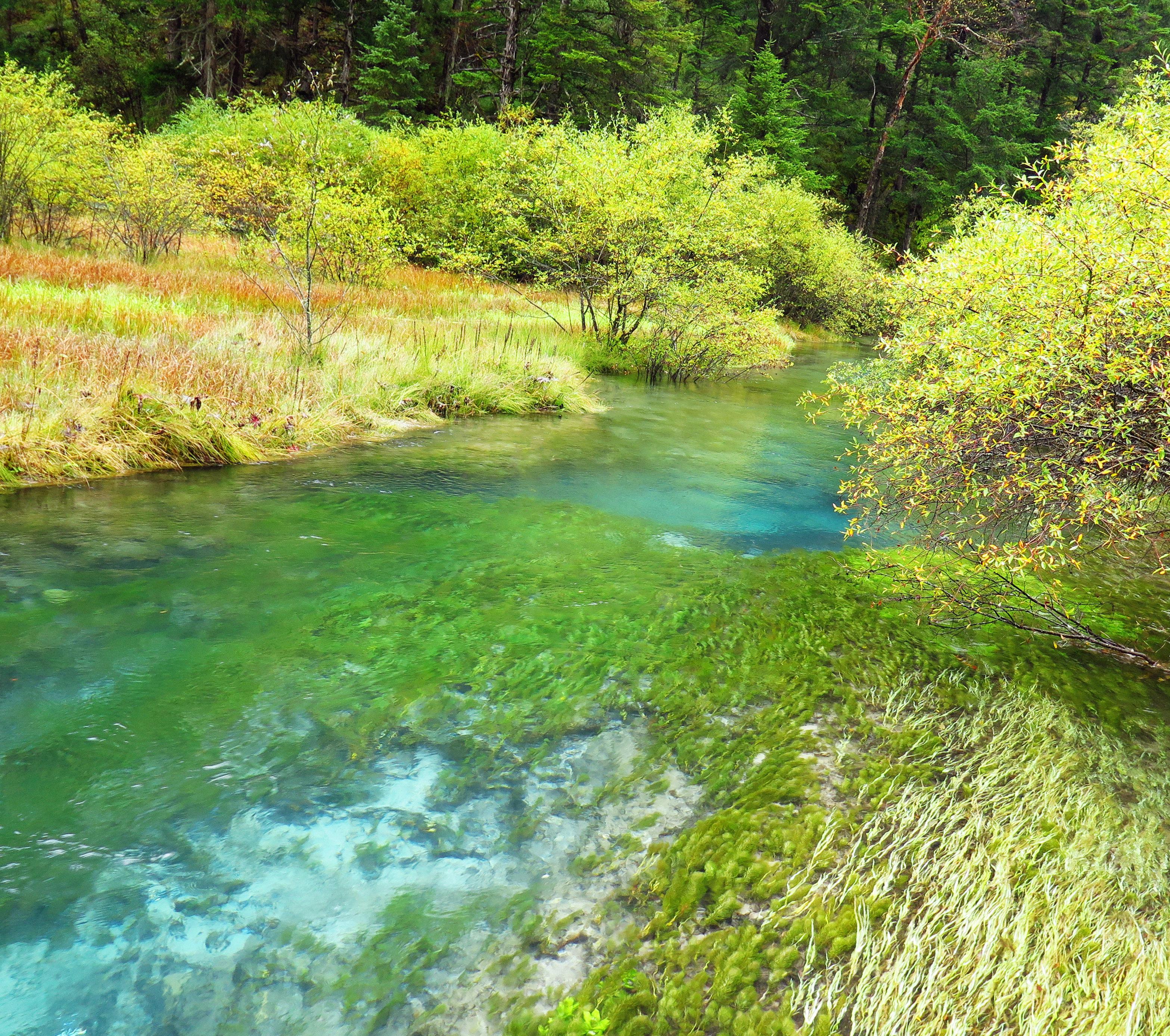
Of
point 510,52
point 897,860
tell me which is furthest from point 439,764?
point 510,52

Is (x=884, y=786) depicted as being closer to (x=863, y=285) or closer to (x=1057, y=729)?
(x=1057, y=729)

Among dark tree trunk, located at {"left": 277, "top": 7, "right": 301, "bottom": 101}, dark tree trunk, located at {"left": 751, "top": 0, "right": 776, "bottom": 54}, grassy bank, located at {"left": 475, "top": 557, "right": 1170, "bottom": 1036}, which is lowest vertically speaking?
grassy bank, located at {"left": 475, "top": 557, "right": 1170, "bottom": 1036}

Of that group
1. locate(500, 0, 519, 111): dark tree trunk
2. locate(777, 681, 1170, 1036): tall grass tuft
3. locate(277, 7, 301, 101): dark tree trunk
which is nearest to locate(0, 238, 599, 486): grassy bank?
locate(777, 681, 1170, 1036): tall grass tuft

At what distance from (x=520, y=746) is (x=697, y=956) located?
1298 mm

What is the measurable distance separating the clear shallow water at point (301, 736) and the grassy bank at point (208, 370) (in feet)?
1.97

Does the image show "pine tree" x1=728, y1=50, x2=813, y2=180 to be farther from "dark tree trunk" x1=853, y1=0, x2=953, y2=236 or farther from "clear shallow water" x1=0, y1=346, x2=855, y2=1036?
"clear shallow water" x1=0, y1=346, x2=855, y2=1036

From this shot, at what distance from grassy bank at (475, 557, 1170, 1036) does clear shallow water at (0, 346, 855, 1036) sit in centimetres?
34

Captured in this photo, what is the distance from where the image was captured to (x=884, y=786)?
3180 mm

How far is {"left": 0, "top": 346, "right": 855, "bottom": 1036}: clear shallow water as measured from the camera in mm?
2350

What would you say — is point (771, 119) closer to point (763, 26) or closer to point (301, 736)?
point (763, 26)

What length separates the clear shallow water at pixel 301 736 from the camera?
2.35 metres

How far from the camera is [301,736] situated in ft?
11.1

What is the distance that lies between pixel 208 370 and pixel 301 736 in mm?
6130

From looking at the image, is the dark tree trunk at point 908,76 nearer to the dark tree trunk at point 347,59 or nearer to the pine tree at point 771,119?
the pine tree at point 771,119
